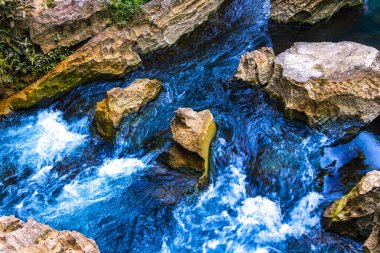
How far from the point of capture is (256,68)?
32.0ft

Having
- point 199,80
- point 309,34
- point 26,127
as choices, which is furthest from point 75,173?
point 309,34

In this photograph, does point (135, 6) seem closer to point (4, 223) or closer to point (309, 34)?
point (309, 34)

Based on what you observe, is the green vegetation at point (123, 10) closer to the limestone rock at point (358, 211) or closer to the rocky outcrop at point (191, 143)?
the rocky outcrop at point (191, 143)

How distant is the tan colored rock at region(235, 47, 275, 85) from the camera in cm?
966

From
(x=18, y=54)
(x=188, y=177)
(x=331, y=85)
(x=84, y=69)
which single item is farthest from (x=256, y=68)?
(x=18, y=54)

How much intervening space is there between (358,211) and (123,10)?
8.80 metres

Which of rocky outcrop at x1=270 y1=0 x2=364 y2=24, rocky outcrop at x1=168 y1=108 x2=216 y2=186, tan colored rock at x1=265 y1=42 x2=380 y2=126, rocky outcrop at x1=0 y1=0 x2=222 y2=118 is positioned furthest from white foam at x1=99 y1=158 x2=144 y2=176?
rocky outcrop at x1=270 y1=0 x2=364 y2=24

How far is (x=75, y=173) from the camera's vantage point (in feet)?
28.3

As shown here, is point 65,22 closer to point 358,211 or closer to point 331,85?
point 331,85

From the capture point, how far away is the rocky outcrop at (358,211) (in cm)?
610

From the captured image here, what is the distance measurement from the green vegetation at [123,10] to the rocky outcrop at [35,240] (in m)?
7.74

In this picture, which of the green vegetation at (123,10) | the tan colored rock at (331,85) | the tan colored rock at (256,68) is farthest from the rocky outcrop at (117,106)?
the tan colored rock at (331,85)

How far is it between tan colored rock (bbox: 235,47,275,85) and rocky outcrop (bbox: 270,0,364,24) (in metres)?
2.85

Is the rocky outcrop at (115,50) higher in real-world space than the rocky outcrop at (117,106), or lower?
higher
